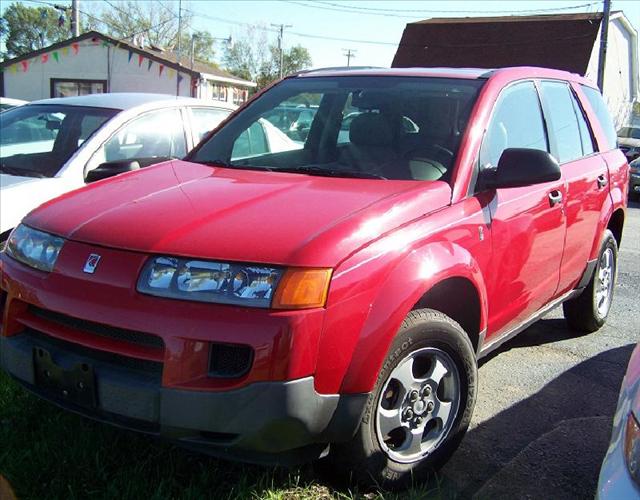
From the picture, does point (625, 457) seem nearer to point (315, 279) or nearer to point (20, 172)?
point (315, 279)

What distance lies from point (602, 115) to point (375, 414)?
362 centimetres

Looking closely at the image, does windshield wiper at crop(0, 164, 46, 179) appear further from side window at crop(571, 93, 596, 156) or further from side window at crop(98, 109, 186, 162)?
side window at crop(571, 93, 596, 156)

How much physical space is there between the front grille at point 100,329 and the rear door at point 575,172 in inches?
106

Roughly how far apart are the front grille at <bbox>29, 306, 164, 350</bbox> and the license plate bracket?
13cm

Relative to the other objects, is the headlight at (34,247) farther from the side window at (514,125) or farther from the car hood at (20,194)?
the side window at (514,125)

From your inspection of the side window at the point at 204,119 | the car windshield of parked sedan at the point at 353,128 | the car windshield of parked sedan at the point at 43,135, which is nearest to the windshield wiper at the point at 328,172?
the car windshield of parked sedan at the point at 353,128

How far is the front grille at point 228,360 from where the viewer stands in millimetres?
2293

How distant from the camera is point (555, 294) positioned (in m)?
4.22

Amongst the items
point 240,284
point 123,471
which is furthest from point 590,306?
point 123,471

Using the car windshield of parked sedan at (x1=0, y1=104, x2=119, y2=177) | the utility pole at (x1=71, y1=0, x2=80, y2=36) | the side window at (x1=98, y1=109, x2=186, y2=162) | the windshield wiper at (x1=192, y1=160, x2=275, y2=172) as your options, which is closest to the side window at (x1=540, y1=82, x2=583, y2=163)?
the windshield wiper at (x1=192, y1=160, x2=275, y2=172)

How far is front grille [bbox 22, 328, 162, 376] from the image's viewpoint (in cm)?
240

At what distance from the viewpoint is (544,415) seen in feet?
12.3

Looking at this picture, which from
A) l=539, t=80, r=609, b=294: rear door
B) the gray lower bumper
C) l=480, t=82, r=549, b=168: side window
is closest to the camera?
the gray lower bumper

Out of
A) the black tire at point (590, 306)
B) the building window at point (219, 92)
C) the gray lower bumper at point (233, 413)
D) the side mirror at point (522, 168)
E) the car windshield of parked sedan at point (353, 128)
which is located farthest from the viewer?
the building window at point (219, 92)
